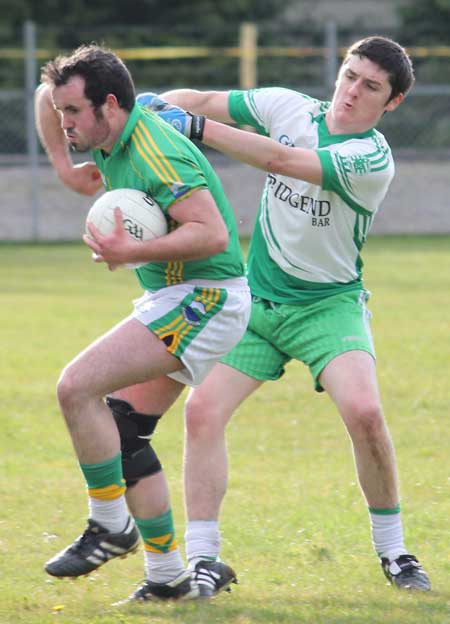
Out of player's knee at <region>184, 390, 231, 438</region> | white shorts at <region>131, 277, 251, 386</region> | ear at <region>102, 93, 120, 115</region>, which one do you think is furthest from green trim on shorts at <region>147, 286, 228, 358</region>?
ear at <region>102, 93, 120, 115</region>

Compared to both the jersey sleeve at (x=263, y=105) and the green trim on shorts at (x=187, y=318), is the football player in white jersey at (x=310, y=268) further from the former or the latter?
the green trim on shorts at (x=187, y=318)

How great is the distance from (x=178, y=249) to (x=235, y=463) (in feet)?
11.3

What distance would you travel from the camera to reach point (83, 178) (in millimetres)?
5555

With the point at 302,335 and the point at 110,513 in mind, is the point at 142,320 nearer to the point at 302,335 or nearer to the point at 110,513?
the point at 110,513

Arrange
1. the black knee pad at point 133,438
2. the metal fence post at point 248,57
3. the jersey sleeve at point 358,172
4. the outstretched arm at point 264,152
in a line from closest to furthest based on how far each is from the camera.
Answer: the black knee pad at point 133,438
the outstretched arm at point 264,152
the jersey sleeve at point 358,172
the metal fence post at point 248,57

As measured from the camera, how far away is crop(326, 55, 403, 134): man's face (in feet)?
18.5

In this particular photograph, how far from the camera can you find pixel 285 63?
26281 mm

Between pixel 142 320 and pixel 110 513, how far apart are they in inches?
29.0

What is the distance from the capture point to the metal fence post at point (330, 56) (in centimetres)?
2212

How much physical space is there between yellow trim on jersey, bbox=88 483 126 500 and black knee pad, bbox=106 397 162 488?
0.75 ft

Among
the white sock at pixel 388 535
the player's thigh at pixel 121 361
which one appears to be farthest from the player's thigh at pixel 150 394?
the white sock at pixel 388 535

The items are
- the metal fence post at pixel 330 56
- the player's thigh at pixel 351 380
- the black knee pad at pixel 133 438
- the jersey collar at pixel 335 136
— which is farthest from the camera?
the metal fence post at pixel 330 56

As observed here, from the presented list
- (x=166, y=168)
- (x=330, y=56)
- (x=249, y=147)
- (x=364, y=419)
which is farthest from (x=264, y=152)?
(x=330, y=56)

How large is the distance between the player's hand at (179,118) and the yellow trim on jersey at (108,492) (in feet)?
4.57
